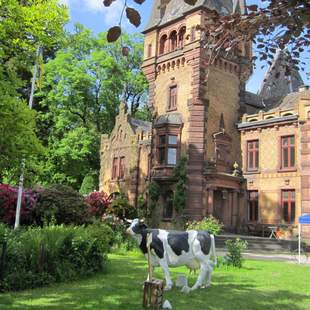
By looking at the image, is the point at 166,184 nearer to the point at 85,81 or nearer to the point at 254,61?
the point at 85,81

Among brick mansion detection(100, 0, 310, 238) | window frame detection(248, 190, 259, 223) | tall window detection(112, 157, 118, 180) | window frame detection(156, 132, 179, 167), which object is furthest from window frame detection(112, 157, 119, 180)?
window frame detection(248, 190, 259, 223)

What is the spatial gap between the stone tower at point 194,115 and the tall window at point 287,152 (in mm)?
3430

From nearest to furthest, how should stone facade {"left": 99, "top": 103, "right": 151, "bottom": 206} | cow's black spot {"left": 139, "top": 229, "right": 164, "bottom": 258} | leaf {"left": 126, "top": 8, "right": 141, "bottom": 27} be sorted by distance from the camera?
leaf {"left": 126, "top": 8, "right": 141, "bottom": 27} < cow's black spot {"left": 139, "top": 229, "right": 164, "bottom": 258} < stone facade {"left": 99, "top": 103, "right": 151, "bottom": 206}

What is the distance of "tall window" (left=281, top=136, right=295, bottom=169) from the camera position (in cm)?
2898

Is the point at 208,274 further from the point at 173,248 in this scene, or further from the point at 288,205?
the point at 288,205

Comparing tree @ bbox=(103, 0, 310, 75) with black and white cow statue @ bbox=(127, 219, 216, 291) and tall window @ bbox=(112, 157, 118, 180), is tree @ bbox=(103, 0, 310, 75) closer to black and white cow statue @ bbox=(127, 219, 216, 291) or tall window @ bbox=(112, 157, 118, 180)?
black and white cow statue @ bbox=(127, 219, 216, 291)

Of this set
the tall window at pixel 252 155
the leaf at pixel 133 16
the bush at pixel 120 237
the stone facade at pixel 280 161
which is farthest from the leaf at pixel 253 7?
the tall window at pixel 252 155

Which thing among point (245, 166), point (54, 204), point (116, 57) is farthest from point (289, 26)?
point (116, 57)

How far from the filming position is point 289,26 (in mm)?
4594

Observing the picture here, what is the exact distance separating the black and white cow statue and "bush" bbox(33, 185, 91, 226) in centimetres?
748

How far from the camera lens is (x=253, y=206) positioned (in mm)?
30953

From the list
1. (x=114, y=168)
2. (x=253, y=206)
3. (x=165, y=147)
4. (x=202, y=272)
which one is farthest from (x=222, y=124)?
(x=202, y=272)

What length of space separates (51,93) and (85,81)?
331cm

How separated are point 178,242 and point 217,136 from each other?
68.3ft
